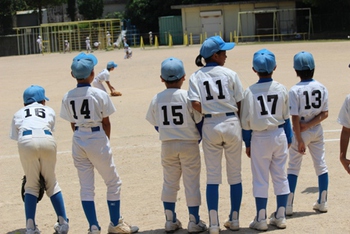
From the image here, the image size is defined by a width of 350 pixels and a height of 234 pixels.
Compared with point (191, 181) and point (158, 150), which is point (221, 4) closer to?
point (158, 150)

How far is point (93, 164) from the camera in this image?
6230 millimetres

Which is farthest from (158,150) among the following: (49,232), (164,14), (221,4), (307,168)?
(164,14)

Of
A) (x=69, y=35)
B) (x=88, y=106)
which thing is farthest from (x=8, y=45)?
(x=88, y=106)

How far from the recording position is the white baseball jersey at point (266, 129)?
6.05 metres

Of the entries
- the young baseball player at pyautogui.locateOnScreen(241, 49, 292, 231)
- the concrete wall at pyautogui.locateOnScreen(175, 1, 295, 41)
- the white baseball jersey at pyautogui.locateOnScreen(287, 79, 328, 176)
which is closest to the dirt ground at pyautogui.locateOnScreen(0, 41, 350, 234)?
the young baseball player at pyautogui.locateOnScreen(241, 49, 292, 231)

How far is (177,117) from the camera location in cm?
610

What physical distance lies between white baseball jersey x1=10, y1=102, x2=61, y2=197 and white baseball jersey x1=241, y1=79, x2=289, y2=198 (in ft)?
7.11

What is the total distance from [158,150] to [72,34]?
48.1m

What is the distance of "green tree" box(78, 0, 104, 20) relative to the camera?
65.8m

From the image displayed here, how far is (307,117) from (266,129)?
791 millimetres

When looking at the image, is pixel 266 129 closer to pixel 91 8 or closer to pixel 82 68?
pixel 82 68

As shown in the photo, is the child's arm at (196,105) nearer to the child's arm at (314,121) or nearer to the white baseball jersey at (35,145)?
the child's arm at (314,121)

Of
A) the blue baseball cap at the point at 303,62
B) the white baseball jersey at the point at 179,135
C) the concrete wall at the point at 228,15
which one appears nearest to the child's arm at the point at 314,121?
the blue baseball cap at the point at 303,62

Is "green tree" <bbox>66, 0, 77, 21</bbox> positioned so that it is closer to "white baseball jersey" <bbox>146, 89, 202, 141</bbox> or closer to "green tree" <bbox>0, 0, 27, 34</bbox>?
"green tree" <bbox>0, 0, 27, 34</bbox>
